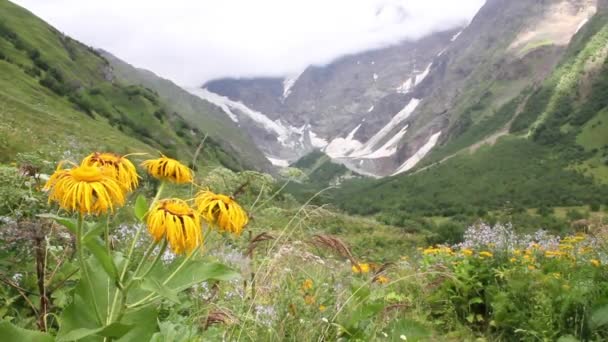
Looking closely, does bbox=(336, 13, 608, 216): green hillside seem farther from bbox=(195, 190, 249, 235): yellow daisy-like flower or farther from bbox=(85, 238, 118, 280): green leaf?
bbox=(85, 238, 118, 280): green leaf

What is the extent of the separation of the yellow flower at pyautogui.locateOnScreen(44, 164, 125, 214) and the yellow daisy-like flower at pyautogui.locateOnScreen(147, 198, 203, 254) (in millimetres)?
157

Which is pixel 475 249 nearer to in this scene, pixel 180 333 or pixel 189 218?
pixel 180 333

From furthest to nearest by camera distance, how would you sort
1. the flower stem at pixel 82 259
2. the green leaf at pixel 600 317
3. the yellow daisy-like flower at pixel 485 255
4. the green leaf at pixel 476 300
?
the yellow daisy-like flower at pixel 485 255, the green leaf at pixel 476 300, the green leaf at pixel 600 317, the flower stem at pixel 82 259

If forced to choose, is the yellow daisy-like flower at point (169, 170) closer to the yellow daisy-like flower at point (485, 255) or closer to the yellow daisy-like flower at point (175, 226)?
the yellow daisy-like flower at point (175, 226)

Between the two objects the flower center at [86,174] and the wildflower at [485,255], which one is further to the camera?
the wildflower at [485,255]

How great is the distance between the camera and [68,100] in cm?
6100

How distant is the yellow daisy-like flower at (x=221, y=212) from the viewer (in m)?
2.26

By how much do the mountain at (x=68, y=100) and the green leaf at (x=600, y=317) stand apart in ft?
61.5

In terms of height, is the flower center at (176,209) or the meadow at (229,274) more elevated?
the flower center at (176,209)

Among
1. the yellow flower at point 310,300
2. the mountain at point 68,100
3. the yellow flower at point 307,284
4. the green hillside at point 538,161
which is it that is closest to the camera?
the yellow flower at point 310,300

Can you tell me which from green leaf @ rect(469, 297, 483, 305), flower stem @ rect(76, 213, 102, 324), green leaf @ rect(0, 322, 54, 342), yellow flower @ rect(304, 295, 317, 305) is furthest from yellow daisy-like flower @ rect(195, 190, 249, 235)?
green leaf @ rect(469, 297, 483, 305)

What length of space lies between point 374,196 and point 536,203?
64878mm

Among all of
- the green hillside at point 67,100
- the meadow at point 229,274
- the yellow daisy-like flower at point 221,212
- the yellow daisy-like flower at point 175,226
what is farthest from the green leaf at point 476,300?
the green hillside at point 67,100

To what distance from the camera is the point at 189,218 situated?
202cm
